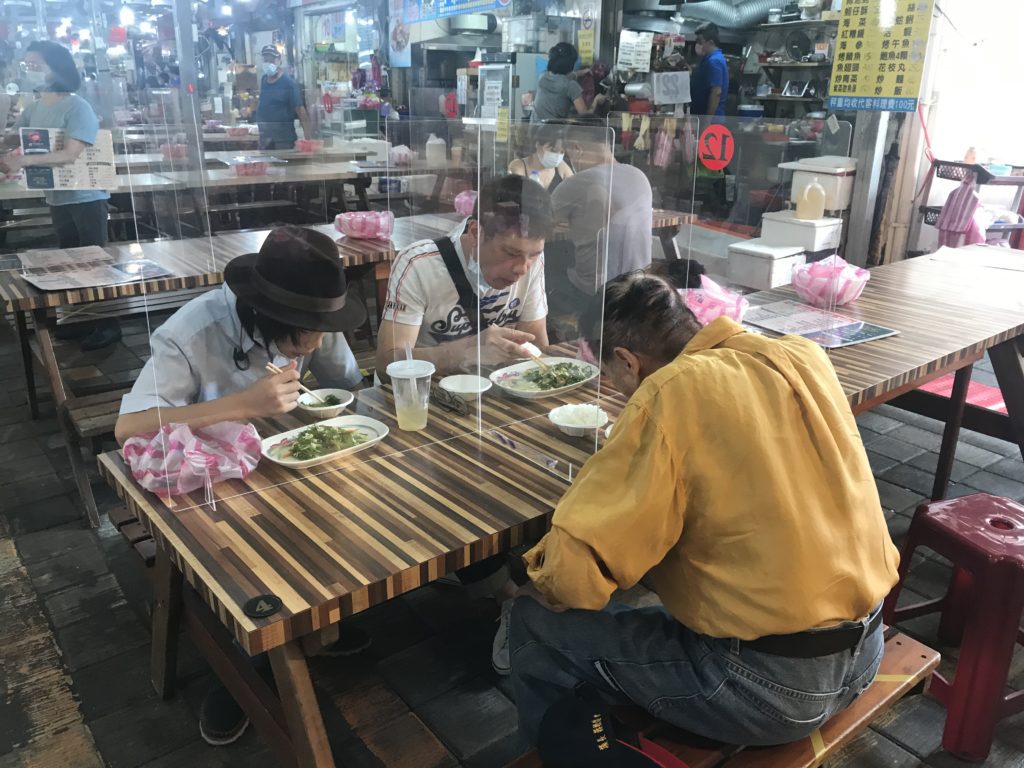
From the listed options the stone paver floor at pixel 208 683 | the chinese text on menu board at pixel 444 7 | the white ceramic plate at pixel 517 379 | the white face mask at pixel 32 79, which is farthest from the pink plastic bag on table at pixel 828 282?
the white face mask at pixel 32 79

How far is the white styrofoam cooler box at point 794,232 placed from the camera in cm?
303

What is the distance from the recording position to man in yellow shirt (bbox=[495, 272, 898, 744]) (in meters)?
1.18

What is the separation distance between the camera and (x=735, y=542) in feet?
3.96

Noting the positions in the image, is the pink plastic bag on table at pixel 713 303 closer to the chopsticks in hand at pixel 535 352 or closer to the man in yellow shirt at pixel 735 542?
the chopsticks in hand at pixel 535 352

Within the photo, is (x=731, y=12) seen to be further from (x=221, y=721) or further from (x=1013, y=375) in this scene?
(x=221, y=721)

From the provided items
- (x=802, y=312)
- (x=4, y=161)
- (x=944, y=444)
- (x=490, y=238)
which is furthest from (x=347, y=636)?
(x=4, y=161)

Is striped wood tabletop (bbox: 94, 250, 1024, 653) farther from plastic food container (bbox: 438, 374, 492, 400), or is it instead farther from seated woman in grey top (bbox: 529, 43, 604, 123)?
seated woman in grey top (bbox: 529, 43, 604, 123)

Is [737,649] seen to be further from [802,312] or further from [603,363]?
[802,312]

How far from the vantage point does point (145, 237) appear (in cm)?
182

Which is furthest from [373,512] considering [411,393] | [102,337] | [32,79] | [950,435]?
[102,337]

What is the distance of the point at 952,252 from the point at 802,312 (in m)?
1.50

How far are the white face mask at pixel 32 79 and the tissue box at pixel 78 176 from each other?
343 millimetres

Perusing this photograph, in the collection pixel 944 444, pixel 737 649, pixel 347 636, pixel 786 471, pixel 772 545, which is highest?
pixel 786 471

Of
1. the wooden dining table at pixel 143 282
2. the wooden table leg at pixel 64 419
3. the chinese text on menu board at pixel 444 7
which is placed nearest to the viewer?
the wooden dining table at pixel 143 282
